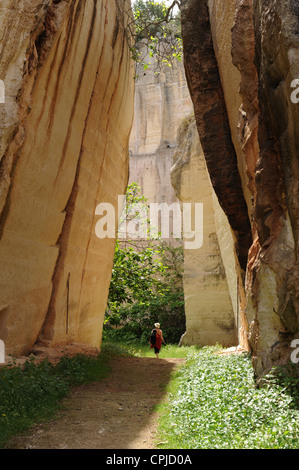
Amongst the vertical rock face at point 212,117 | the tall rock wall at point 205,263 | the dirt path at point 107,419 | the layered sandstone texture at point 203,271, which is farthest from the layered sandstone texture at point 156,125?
the dirt path at point 107,419

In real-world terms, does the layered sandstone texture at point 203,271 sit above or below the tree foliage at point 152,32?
below

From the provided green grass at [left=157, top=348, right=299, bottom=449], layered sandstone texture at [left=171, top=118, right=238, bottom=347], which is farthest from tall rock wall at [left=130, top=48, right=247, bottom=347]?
green grass at [left=157, top=348, right=299, bottom=449]

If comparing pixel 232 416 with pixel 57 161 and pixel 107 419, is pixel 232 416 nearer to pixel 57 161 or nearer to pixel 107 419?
pixel 107 419

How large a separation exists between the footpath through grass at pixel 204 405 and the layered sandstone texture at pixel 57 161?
85 centimetres

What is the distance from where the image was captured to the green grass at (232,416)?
3.03m

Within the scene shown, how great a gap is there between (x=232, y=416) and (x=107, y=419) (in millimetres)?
1366

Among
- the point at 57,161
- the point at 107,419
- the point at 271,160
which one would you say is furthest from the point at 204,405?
the point at 57,161

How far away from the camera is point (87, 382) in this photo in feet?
19.5

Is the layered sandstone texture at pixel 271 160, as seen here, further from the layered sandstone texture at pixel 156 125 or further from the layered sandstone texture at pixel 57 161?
the layered sandstone texture at pixel 156 125

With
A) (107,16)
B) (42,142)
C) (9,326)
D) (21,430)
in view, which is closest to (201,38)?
(107,16)

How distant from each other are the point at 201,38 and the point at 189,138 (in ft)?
22.1

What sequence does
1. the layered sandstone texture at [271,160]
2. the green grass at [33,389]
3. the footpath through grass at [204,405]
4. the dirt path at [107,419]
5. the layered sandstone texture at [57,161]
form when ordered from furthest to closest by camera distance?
the layered sandstone texture at [57,161] → the layered sandstone texture at [271,160] → the green grass at [33,389] → the dirt path at [107,419] → the footpath through grass at [204,405]

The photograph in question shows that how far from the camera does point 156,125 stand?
27.1 metres

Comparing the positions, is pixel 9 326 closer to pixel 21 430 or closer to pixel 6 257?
pixel 6 257
